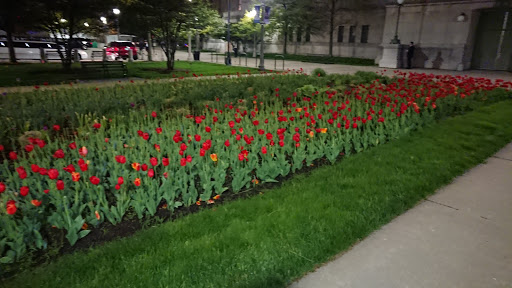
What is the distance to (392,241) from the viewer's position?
10.8ft

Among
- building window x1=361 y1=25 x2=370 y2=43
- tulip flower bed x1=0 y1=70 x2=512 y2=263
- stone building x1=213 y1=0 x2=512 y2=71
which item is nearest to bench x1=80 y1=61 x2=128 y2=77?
tulip flower bed x1=0 y1=70 x2=512 y2=263

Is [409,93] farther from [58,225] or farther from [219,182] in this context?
[58,225]

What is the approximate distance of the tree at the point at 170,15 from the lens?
1762 cm

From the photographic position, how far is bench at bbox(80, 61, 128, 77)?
15.4 m

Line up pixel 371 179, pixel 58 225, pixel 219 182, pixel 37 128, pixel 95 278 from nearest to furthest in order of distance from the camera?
1. pixel 95 278
2. pixel 58 225
3. pixel 219 182
4. pixel 371 179
5. pixel 37 128

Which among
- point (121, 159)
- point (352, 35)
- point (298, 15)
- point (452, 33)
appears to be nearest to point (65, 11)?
point (121, 159)

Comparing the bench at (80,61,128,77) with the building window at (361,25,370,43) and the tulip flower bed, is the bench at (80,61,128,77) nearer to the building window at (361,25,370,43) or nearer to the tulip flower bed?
the tulip flower bed

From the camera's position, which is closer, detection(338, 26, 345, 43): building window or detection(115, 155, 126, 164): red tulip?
detection(115, 155, 126, 164): red tulip

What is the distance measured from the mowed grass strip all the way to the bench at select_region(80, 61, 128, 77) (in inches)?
548

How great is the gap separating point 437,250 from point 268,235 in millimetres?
1602

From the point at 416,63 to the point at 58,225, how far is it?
29465 mm

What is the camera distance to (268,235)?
323cm

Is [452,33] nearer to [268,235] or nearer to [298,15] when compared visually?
[298,15]

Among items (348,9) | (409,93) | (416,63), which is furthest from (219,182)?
(348,9)
